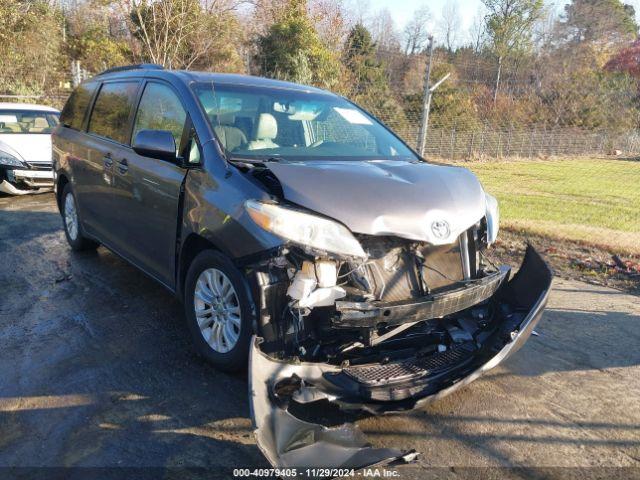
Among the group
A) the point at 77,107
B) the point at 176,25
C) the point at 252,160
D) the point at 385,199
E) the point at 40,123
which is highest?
the point at 176,25

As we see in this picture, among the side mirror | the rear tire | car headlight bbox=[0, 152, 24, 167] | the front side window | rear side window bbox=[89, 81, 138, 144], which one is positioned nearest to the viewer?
the side mirror

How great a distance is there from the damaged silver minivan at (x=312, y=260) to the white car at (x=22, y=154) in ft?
21.1

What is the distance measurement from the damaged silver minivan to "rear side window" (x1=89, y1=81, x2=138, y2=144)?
29cm

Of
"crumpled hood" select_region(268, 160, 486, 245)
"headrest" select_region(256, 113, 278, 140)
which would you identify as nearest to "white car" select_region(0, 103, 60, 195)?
"headrest" select_region(256, 113, 278, 140)

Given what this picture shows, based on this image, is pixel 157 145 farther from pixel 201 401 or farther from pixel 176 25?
pixel 176 25

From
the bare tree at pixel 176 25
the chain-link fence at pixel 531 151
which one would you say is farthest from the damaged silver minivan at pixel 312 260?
the bare tree at pixel 176 25

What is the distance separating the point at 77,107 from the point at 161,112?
2.21m

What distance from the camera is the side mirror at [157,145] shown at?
3645 millimetres

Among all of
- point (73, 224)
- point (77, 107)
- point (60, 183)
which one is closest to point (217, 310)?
point (73, 224)

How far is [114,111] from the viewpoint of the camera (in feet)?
16.3

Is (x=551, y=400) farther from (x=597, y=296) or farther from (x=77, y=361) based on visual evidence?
(x=77, y=361)

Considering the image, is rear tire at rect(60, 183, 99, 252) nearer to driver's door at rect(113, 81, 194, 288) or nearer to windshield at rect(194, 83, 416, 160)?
driver's door at rect(113, 81, 194, 288)

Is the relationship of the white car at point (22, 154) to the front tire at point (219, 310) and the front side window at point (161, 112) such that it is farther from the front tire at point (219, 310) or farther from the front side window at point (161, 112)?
the front tire at point (219, 310)

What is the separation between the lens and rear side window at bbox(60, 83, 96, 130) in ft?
18.5
